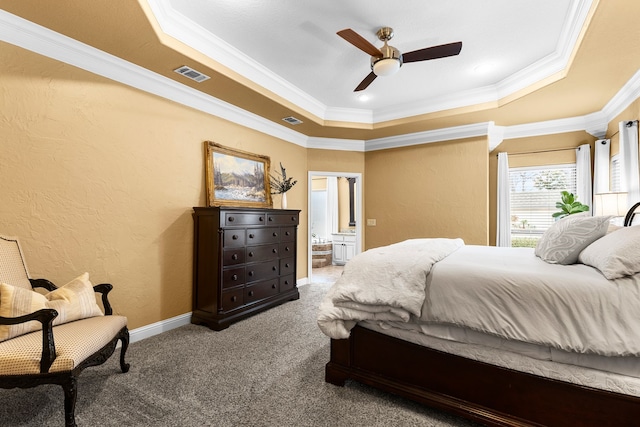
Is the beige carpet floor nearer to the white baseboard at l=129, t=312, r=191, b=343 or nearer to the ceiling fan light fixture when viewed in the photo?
the white baseboard at l=129, t=312, r=191, b=343

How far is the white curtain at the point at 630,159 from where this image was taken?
10.7ft

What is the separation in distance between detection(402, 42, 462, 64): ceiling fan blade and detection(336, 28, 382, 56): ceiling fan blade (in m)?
0.29

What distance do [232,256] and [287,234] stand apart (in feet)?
3.49

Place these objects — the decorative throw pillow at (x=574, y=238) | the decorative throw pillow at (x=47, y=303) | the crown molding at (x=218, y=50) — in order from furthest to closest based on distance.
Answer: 1. the crown molding at (x=218, y=50)
2. the decorative throw pillow at (x=574, y=238)
3. the decorative throw pillow at (x=47, y=303)

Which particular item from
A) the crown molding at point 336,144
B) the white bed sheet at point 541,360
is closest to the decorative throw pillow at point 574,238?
the white bed sheet at point 541,360

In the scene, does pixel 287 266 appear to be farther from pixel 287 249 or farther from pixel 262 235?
pixel 262 235

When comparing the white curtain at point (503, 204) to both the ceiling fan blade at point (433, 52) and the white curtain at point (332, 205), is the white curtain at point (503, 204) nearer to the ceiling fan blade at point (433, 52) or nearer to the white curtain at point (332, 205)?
the ceiling fan blade at point (433, 52)

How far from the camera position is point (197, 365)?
2367 millimetres

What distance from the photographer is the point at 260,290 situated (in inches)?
145

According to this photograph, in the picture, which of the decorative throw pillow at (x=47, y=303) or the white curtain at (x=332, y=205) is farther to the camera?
the white curtain at (x=332, y=205)

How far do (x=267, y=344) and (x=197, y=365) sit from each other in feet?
2.10

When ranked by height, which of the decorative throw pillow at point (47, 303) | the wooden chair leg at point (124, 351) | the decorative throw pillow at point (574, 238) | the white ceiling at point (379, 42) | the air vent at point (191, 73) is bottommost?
the wooden chair leg at point (124, 351)

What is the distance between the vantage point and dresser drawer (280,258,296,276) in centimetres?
409

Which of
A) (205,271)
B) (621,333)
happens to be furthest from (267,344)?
(621,333)
